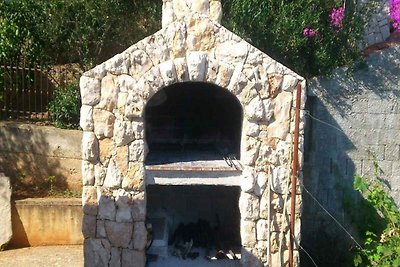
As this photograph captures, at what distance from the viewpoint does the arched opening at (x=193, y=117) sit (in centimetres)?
→ 903

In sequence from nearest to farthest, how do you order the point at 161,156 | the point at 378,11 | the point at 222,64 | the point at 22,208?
the point at 222,64
the point at 161,156
the point at 22,208
the point at 378,11

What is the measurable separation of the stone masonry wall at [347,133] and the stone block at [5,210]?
16.6ft

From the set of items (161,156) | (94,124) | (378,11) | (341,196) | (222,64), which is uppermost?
(378,11)

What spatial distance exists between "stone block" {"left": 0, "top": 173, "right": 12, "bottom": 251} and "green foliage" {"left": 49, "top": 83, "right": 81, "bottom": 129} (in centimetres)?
154

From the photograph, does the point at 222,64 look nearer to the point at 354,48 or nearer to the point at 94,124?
the point at 94,124

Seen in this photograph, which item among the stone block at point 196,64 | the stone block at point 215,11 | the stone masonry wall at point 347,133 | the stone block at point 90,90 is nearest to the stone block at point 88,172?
the stone block at point 90,90

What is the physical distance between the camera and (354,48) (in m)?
9.38

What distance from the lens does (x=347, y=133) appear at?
933 cm

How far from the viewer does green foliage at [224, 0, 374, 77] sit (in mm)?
9117

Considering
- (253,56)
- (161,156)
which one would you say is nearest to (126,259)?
(161,156)

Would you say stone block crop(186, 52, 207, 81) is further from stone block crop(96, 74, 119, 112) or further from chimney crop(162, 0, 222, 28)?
stone block crop(96, 74, 119, 112)

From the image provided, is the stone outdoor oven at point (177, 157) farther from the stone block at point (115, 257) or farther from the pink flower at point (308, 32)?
the pink flower at point (308, 32)

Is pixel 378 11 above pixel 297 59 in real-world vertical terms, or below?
above

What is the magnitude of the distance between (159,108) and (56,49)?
2.79m
